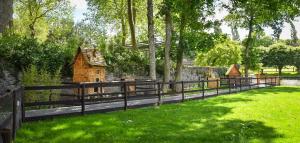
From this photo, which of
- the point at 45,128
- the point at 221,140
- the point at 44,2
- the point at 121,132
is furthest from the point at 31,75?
the point at 44,2

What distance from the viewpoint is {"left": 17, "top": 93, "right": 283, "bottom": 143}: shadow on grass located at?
38.5 feet

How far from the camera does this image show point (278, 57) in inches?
3285

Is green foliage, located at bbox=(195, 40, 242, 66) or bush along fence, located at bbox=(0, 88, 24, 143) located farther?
green foliage, located at bbox=(195, 40, 242, 66)

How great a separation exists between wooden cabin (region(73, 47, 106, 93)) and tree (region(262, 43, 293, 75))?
64413mm

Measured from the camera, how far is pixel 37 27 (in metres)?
59.3

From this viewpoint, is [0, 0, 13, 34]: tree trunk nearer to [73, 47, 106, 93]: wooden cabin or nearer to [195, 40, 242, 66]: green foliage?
[73, 47, 106, 93]: wooden cabin

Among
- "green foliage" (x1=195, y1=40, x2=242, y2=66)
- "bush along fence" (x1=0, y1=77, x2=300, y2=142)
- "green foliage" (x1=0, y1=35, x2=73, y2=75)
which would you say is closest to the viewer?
"bush along fence" (x1=0, y1=77, x2=300, y2=142)

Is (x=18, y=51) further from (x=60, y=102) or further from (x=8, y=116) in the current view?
A: (x=8, y=116)

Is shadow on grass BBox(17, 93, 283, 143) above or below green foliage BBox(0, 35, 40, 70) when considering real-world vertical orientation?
below

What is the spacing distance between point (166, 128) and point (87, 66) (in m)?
11.9

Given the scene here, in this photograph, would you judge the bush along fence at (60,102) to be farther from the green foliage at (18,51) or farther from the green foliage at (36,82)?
the green foliage at (18,51)

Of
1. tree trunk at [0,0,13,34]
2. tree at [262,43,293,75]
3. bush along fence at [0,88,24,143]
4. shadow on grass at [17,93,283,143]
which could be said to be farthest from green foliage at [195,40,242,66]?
bush along fence at [0,88,24,143]

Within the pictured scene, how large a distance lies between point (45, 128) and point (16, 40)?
39.3 feet

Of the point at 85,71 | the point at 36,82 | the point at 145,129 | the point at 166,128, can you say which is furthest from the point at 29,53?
the point at 166,128
